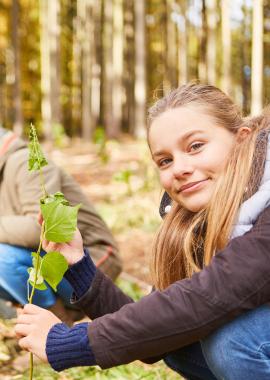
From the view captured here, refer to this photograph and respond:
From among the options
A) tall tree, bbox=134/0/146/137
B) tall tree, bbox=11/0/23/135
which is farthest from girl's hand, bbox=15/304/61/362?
tall tree, bbox=11/0/23/135

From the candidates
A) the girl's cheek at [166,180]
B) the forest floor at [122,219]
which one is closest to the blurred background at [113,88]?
the forest floor at [122,219]

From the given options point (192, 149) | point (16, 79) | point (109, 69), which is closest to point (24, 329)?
point (192, 149)

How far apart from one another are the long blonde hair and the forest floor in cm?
48

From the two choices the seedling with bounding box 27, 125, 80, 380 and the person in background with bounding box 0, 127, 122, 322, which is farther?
the person in background with bounding box 0, 127, 122, 322

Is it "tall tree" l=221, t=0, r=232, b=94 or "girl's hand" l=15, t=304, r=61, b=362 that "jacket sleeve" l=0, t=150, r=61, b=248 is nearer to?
"girl's hand" l=15, t=304, r=61, b=362

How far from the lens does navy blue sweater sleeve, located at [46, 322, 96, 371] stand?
187 cm

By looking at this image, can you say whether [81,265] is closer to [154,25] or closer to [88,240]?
[88,240]

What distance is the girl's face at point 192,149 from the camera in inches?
81.3

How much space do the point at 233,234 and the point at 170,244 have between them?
0.38 m

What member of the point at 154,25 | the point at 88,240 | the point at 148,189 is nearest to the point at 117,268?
the point at 88,240

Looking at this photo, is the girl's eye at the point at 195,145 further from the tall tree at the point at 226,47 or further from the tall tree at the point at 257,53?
the tall tree at the point at 226,47

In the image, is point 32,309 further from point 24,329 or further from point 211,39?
point 211,39

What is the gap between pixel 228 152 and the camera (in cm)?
209

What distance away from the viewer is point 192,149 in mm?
2072
